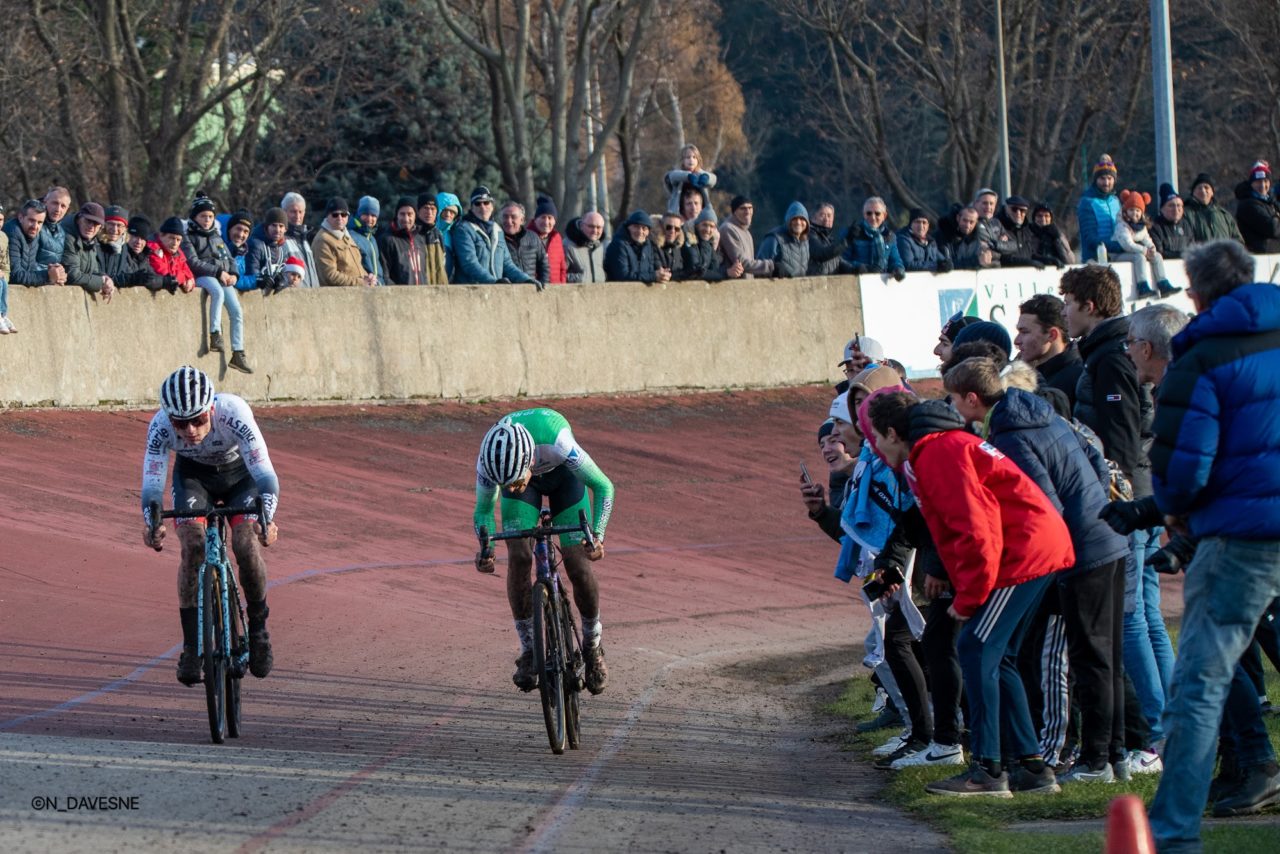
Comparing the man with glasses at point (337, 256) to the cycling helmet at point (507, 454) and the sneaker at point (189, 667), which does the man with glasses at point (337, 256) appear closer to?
the sneaker at point (189, 667)

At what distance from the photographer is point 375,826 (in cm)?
746

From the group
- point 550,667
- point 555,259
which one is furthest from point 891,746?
point 555,259

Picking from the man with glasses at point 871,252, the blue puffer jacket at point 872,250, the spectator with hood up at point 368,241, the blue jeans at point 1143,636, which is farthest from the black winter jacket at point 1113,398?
the blue puffer jacket at point 872,250

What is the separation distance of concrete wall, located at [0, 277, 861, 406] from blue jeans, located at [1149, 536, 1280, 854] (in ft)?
51.0

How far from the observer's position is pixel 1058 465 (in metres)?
8.02

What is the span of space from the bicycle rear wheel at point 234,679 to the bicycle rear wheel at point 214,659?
0.03m

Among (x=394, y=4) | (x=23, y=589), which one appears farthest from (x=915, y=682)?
(x=394, y=4)

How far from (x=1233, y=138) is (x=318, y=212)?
2527 cm

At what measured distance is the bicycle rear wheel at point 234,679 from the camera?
9.70 metres

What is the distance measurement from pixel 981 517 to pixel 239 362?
15.0 m

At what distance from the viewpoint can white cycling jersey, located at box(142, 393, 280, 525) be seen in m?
10.2

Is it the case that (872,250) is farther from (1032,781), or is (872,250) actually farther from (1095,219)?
(1032,781)

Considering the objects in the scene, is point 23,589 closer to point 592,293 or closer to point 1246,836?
point 1246,836

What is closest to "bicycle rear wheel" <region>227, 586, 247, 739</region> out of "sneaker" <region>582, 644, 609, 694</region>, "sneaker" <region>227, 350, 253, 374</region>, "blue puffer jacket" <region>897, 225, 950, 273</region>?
"sneaker" <region>582, 644, 609, 694</region>
